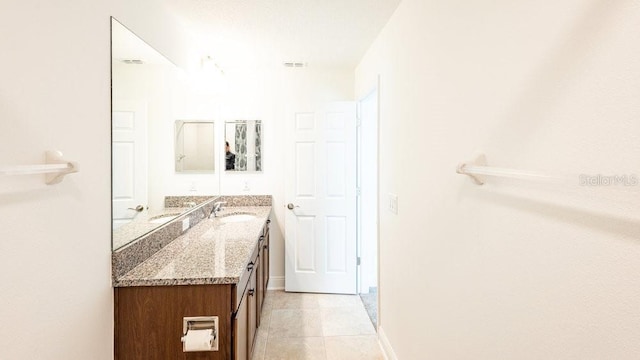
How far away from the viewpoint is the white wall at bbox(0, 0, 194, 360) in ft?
3.19

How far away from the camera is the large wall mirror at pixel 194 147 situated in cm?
281

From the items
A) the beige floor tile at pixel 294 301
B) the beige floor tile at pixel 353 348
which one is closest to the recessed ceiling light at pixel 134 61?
the beige floor tile at pixel 353 348

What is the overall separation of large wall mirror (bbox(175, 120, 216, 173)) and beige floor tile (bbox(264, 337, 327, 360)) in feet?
5.30

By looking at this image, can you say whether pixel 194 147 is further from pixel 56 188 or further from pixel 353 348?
pixel 353 348

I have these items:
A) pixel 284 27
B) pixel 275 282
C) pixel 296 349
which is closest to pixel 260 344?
pixel 296 349

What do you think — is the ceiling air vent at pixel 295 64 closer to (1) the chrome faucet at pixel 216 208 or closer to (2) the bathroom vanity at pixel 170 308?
(1) the chrome faucet at pixel 216 208

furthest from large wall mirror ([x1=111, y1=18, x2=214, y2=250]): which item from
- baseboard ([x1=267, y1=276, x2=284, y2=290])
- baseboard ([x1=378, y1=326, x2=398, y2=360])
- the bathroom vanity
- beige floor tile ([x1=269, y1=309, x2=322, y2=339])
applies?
baseboard ([x1=378, y1=326, x2=398, y2=360])

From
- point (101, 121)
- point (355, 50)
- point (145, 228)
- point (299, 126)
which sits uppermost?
point (355, 50)

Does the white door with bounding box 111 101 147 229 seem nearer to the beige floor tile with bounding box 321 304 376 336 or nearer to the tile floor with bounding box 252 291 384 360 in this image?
the tile floor with bounding box 252 291 384 360

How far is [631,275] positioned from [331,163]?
9.86 ft

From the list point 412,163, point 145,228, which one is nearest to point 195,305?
point 145,228

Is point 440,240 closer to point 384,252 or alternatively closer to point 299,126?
point 384,252

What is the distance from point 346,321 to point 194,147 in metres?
2.14

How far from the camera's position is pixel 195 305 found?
157cm
